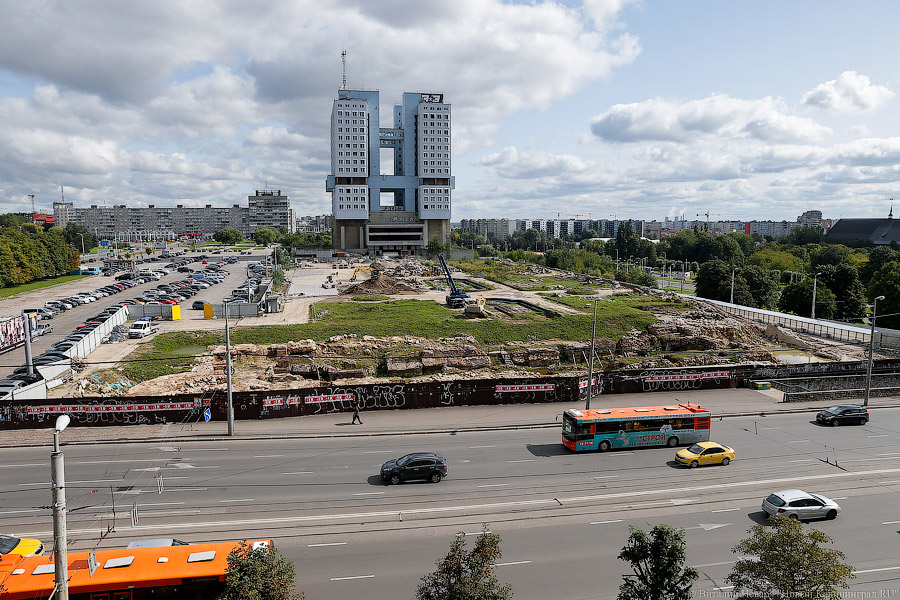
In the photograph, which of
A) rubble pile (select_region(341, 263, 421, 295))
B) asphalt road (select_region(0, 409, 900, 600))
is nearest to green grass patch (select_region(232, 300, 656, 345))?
rubble pile (select_region(341, 263, 421, 295))

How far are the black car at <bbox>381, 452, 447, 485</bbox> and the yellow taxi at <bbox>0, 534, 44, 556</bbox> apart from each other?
12182 mm

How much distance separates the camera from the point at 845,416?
33.9 metres

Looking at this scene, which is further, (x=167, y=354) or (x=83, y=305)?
(x=83, y=305)

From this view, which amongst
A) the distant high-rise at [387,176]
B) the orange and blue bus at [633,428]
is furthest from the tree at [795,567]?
the distant high-rise at [387,176]

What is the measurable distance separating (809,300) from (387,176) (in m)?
144

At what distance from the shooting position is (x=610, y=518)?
20984 millimetres

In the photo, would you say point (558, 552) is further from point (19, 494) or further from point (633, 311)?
point (633, 311)

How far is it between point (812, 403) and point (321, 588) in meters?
37.5

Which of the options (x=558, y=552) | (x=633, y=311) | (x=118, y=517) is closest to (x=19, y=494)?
(x=118, y=517)

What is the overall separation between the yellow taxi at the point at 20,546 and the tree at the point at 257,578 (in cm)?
954

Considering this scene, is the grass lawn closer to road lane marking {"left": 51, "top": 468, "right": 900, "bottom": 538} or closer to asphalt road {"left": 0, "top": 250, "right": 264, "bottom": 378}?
asphalt road {"left": 0, "top": 250, "right": 264, "bottom": 378}

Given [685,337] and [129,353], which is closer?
[129,353]

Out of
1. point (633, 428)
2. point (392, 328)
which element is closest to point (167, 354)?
point (392, 328)

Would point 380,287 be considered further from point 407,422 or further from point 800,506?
point 800,506
